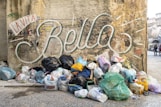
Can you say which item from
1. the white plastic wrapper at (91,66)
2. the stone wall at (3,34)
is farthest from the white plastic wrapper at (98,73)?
the stone wall at (3,34)

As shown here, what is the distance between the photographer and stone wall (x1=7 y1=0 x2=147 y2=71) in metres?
6.96

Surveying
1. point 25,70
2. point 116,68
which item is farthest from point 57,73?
point 116,68

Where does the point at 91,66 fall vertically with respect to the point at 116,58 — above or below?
below

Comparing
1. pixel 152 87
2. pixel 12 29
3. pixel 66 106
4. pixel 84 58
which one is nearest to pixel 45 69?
pixel 84 58

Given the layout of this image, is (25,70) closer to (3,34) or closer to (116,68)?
(3,34)

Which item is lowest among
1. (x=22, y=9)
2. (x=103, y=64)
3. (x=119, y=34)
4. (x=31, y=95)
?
(x=31, y=95)

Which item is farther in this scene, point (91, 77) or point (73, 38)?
point (73, 38)

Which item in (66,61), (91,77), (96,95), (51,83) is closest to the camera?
(96,95)

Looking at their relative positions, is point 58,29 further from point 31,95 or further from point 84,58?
point 31,95

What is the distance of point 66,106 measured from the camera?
4.82 m

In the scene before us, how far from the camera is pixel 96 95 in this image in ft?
16.8

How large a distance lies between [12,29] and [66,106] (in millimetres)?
3569

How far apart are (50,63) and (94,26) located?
1.66 metres

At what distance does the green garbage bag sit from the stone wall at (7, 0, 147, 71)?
1.80 m
